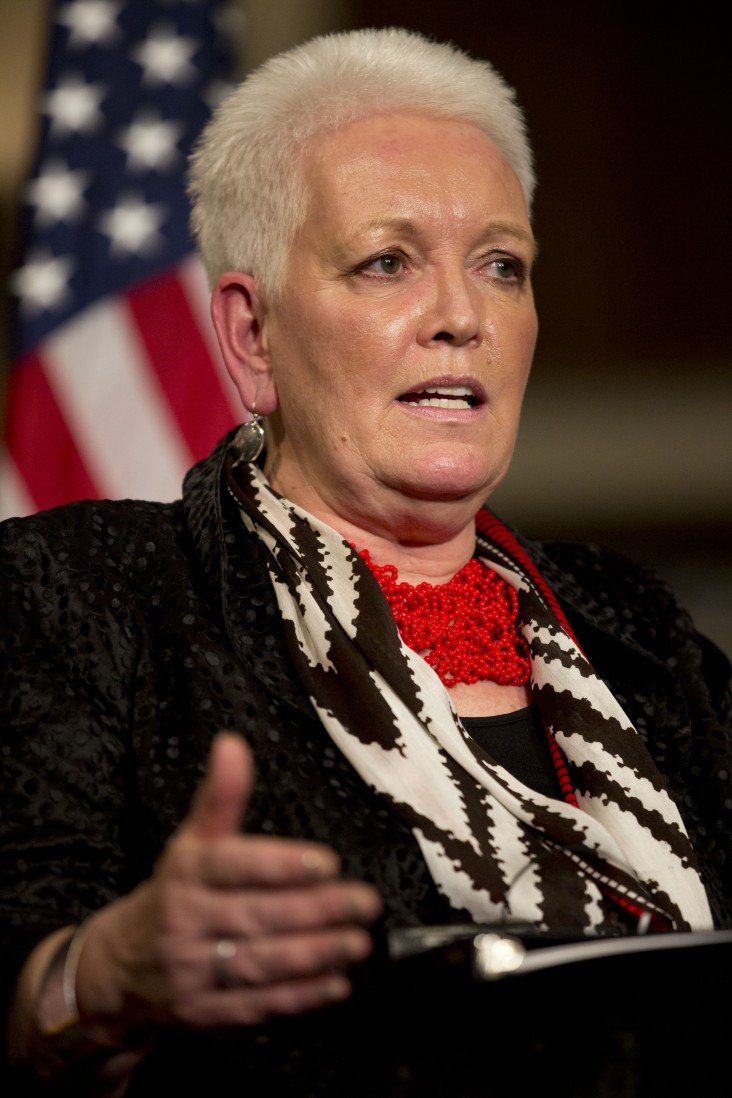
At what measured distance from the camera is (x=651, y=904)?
4.45ft

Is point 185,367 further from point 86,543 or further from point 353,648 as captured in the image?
point 353,648

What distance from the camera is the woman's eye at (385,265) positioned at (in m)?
1.59

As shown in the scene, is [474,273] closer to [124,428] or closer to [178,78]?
[124,428]

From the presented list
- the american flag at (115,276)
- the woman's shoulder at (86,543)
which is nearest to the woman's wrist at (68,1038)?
the woman's shoulder at (86,543)

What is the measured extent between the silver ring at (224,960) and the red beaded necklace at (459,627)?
66 cm

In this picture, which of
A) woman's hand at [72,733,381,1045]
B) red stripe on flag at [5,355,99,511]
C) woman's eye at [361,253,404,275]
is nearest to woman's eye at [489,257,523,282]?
woman's eye at [361,253,404,275]

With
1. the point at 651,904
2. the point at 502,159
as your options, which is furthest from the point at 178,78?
the point at 651,904

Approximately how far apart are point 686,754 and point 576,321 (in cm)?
249

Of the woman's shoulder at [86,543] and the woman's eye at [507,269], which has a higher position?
the woman's eye at [507,269]

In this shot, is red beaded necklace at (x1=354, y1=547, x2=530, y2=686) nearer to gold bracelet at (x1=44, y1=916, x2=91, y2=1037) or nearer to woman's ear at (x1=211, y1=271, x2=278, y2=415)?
woman's ear at (x1=211, y1=271, x2=278, y2=415)

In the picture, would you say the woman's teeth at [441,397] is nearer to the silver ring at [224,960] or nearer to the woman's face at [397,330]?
the woman's face at [397,330]

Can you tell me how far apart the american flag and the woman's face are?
100 centimetres

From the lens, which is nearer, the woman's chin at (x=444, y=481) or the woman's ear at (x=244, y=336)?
the woman's chin at (x=444, y=481)

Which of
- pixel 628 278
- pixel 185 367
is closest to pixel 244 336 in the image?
pixel 185 367
